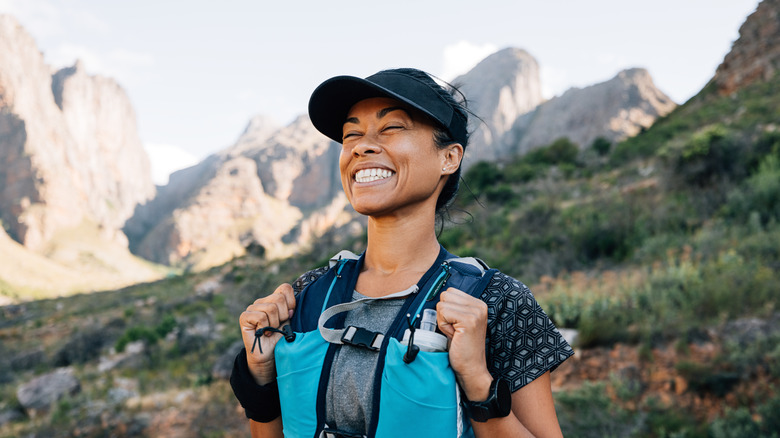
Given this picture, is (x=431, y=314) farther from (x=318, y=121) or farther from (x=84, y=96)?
(x=84, y=96)

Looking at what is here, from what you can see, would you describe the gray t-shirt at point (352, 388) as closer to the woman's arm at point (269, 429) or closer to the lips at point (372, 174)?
the woman's arm at point (269, 429)

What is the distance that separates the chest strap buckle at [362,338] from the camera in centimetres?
123

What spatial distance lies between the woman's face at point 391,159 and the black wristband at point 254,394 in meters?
0.61

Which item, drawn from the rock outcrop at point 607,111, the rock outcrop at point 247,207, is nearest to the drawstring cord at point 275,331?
the rock outcrop at point 607,111

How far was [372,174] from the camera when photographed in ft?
4.74

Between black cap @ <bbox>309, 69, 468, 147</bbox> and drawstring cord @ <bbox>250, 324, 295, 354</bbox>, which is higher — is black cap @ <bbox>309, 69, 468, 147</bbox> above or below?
above

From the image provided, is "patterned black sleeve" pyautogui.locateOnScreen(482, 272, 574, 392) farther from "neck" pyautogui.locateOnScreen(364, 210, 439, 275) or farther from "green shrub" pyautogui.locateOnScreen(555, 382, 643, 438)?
"green shrub" pyautogui.locateOnScreen(555, 382, 643, 438)

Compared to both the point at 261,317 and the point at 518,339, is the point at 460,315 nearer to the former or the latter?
the point at 518,339

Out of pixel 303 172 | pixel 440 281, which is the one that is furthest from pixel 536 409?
pixel 303 172

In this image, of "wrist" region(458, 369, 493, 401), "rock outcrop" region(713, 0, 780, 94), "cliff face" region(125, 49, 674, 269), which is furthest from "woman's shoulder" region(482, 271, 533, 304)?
"cliff face" region(125, 49, 674, 269)

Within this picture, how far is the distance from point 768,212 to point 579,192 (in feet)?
27.2

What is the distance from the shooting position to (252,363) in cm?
137

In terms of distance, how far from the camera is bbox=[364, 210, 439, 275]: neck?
1499 mm

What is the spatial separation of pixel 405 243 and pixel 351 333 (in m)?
0.38
